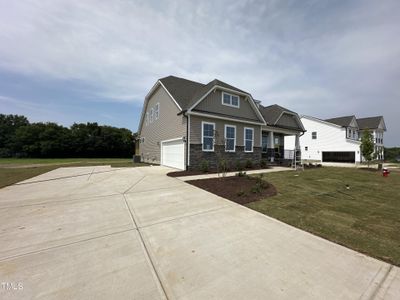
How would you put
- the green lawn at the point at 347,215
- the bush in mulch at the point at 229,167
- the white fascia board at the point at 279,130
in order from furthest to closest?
the white fascia board at the point at 279,130, the bush in mulch at the point at 229,167, the green lawn at the point at 347,215

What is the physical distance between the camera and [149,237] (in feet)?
10.7

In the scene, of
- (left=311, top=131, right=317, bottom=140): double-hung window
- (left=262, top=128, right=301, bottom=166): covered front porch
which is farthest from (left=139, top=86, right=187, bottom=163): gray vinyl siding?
(left=311, top=131, right=317, bottom=140): double-hung window

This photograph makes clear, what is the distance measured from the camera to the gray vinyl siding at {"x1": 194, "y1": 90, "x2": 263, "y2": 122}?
12.5 metres

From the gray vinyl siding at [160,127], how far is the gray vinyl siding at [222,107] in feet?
6.01

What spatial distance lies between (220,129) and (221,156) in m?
1.94

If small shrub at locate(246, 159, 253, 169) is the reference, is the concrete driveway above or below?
below

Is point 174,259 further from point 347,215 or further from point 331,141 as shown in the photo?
point 331,141

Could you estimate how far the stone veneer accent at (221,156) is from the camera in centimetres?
1193

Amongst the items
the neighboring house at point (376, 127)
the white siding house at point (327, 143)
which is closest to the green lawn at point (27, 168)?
the white siding house at point (327, 143)

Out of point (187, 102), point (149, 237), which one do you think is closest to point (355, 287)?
point (149, 237)

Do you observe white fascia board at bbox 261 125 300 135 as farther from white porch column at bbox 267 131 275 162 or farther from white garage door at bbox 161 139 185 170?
white garage door at bbox 161 139 185 170

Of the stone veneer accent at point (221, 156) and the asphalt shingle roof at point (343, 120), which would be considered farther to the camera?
the asphalt shingle roof at point (343, 120)

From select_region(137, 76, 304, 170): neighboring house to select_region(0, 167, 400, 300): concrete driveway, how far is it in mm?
7907

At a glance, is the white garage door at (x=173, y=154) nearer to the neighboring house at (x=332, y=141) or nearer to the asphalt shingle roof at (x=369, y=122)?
the neighboring house at (x=332, y=141)
